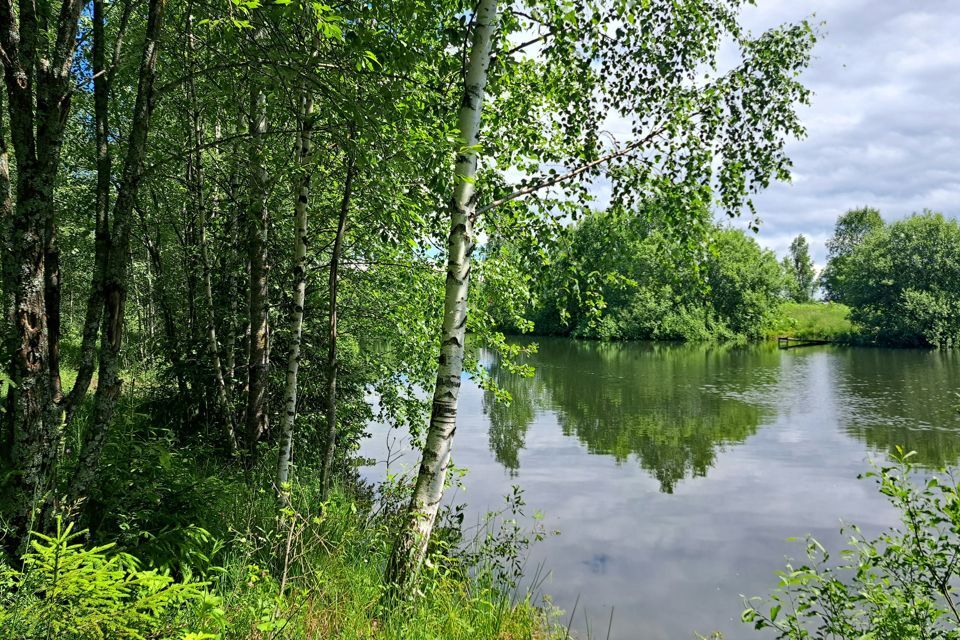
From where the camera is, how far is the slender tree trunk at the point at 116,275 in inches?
141

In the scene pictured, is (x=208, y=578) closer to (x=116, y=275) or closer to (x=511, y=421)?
(x=116, y=275)

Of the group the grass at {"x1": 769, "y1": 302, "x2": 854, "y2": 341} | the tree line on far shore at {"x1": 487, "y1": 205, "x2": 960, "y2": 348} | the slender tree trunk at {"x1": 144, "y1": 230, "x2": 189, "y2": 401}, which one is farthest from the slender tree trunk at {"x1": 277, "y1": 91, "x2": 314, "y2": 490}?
the grass at {"x1": 769, "y1": 302, "x2": 854, "y2": 341}

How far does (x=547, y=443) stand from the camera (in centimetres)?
1581

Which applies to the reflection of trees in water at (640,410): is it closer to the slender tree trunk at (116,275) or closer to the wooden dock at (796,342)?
the slender tree trunk at (116,275)

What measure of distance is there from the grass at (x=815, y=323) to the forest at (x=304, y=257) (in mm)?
60407

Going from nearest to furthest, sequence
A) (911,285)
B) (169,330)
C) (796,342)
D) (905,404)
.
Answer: (169,330) → (905,404) → (911,285) → (796,342)

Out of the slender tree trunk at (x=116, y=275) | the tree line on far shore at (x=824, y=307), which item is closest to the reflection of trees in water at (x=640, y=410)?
the tree line on far shore at (x=824, y=307)

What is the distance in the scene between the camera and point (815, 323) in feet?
202

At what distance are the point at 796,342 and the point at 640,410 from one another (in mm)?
44449

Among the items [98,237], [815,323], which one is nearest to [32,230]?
[98,237]

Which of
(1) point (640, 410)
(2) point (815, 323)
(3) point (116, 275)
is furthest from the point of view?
(2) point (815, 323)

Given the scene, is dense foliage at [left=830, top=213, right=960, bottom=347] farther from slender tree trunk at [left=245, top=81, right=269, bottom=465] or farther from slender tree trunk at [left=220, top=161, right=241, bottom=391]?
slender tree trunk at [left=245, top=81, right=269, bottom=465]

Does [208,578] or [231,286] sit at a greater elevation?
[231,286]

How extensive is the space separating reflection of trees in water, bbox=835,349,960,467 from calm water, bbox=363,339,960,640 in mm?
98
